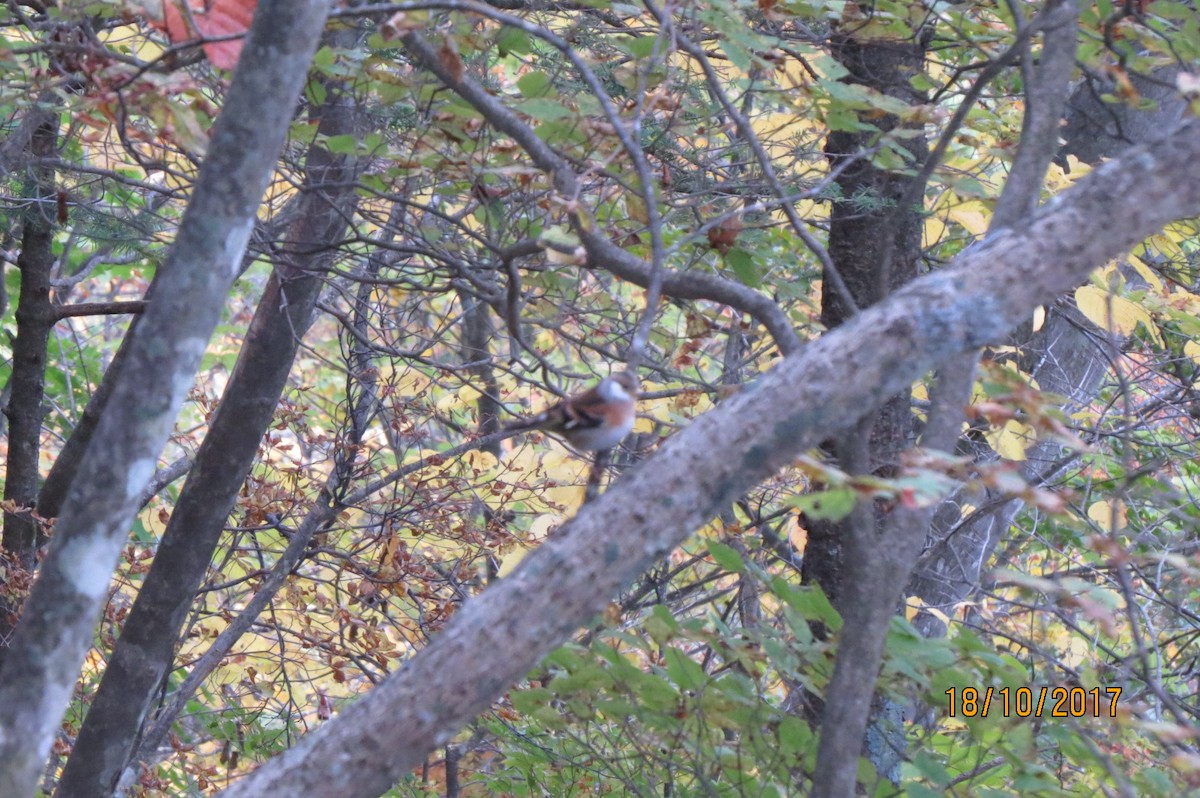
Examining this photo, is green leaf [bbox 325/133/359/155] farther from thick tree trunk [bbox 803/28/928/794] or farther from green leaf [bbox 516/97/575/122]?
thick tree trunk [bbox 803/28/928/794]

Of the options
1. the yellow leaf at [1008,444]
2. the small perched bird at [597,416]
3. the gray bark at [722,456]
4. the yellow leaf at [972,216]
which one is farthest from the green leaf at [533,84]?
the yellow leaf at [1008,444]

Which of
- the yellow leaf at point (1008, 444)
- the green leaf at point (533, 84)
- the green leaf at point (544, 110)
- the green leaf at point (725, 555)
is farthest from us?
the yellow leaf at point (1008, 444)

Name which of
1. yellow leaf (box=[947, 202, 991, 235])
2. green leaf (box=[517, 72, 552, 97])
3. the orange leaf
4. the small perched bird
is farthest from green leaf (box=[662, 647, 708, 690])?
yellow leaf (box=[947, 202, 991, 235])

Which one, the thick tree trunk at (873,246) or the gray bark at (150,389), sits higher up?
the thick tree trunk at (873,246)

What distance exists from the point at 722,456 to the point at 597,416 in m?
0.71

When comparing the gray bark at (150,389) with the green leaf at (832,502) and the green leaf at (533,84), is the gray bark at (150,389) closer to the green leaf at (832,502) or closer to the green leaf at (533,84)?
the green leaf at (533,84)

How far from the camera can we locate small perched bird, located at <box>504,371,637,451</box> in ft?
7.68

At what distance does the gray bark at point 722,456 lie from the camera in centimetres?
160

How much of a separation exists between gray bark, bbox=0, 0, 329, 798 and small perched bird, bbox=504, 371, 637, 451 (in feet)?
2.92

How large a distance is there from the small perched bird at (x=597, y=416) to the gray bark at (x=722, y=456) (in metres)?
0.60

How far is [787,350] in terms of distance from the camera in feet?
7.32

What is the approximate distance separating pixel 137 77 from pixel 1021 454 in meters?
3.10

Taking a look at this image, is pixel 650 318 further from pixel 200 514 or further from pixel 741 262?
pixel 200 514

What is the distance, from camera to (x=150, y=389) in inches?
64.8
